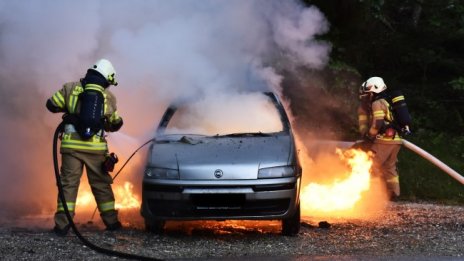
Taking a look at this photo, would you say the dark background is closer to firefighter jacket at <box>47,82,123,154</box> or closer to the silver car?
the silver car

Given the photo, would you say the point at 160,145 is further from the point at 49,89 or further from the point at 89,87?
the point at 49,89

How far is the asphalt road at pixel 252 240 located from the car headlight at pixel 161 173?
640mm

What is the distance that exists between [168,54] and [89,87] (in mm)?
1605

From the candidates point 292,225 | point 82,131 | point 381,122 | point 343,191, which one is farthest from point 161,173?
point 381,122

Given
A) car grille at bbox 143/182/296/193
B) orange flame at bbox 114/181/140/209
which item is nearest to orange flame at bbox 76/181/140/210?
orange flame at bbox 114/181/140/209

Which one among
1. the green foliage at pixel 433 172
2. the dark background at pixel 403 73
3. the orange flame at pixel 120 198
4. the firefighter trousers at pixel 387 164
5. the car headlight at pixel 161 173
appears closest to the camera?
the car headlight at pixel 161 173

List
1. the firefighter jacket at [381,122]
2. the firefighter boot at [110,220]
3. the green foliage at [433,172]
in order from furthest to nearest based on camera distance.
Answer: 1. the green foliage at [433,172]
2. the firefighter jacket at [381,122]
3. the firefighter boot at [110,220]

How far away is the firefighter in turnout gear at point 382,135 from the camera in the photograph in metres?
8.98

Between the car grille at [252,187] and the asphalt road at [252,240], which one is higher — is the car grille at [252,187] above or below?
above

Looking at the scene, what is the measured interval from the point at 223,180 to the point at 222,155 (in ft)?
1.10

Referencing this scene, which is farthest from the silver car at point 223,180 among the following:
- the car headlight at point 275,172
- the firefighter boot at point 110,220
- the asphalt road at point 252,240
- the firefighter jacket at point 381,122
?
the firefighter jacket at point 381,122

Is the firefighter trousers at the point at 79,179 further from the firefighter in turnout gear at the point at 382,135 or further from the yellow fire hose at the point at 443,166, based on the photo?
the yellow fire hose at the point at 443,166

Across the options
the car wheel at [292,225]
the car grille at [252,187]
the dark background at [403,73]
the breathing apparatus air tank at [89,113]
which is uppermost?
the dark background at [403,73]

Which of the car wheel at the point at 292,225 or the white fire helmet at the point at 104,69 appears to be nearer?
the car wheel at the point at 292,225
